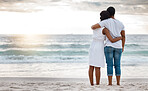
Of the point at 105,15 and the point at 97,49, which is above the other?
the point at 105,15

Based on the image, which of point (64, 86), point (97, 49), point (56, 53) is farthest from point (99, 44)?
point (56, 53)

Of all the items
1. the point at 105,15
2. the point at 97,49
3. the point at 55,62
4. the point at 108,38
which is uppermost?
the point at 105,15

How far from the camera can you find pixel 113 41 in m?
4.15

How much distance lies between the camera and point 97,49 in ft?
14.2

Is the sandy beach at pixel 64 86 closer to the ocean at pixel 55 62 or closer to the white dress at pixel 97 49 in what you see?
the white dress at pixel 97 49

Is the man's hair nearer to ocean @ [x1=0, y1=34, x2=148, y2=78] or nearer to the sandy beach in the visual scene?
the sandy beach

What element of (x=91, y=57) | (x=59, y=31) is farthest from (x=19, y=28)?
(x=91, y=57)

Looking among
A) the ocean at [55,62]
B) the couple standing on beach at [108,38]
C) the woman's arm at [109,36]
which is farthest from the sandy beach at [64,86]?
the ocean at [55,62]

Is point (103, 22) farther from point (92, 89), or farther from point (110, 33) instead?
point (92, 89)

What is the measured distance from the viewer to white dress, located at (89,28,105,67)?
4230mm

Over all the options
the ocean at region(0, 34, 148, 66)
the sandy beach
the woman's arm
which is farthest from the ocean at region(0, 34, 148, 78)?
the woman's arm

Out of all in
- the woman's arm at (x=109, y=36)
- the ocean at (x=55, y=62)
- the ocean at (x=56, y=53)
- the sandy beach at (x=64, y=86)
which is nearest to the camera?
the woman's arm at (x=109, y=36)

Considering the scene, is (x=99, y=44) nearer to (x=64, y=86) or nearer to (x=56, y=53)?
(x=64, y=86)

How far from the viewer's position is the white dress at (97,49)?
4.23 meters
